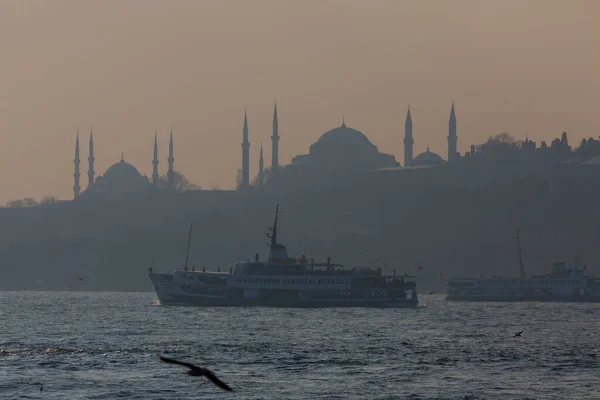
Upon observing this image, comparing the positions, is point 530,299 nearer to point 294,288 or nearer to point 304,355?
point 294,288

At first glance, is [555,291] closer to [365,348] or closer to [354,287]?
[354,287]

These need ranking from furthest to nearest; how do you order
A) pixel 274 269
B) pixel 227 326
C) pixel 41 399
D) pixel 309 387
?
pixel 274 269 < pixel 227 326 < pixel 309 387 < pixel 41 399

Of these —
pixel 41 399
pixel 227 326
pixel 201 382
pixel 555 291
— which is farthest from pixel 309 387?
pixel 555 291

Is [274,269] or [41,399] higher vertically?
[274,269]

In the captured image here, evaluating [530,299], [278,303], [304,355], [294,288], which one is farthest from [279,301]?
[304,355]

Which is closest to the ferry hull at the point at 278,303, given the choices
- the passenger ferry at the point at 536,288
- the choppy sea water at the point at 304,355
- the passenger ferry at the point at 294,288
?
the passenger ferry at the point at 294,288

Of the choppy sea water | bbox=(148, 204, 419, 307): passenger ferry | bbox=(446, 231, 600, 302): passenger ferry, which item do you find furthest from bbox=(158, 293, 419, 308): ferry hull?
bbox=(446, 231, 600, 302): passenger ferry
